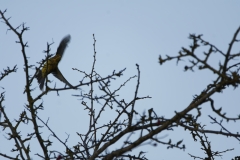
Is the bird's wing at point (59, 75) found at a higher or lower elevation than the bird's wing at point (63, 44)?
lower

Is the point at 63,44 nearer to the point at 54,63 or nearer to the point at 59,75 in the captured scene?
the point at 54,63

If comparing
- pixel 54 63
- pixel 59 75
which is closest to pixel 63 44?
pixel 54 63

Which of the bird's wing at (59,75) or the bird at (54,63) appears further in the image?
the bird's wing at (59,75)

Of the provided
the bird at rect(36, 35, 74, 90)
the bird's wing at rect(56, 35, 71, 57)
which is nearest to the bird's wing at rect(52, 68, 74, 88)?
the bird at rect(36, 35, 74, 90)

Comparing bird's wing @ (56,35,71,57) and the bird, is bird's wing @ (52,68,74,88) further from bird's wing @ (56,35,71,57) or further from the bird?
bird's wing @ (56,35,71,57)

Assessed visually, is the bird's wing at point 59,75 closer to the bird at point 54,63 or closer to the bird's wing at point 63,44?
the bird at point 54,63

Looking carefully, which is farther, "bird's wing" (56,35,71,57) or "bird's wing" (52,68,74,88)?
"bird's wing" (52,68,74,88)

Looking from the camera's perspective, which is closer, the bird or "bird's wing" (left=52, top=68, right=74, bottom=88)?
the bird

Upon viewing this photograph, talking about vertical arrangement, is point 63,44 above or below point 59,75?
above

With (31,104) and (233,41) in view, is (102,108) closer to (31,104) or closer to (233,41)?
(31,104)

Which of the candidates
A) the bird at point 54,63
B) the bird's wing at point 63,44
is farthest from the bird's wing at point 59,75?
the bird's wing at point 63,44

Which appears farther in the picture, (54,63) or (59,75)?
(59,75)

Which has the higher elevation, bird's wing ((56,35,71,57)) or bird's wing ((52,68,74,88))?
bird's wing ((56,35,71,57))

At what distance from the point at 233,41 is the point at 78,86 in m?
1.90
